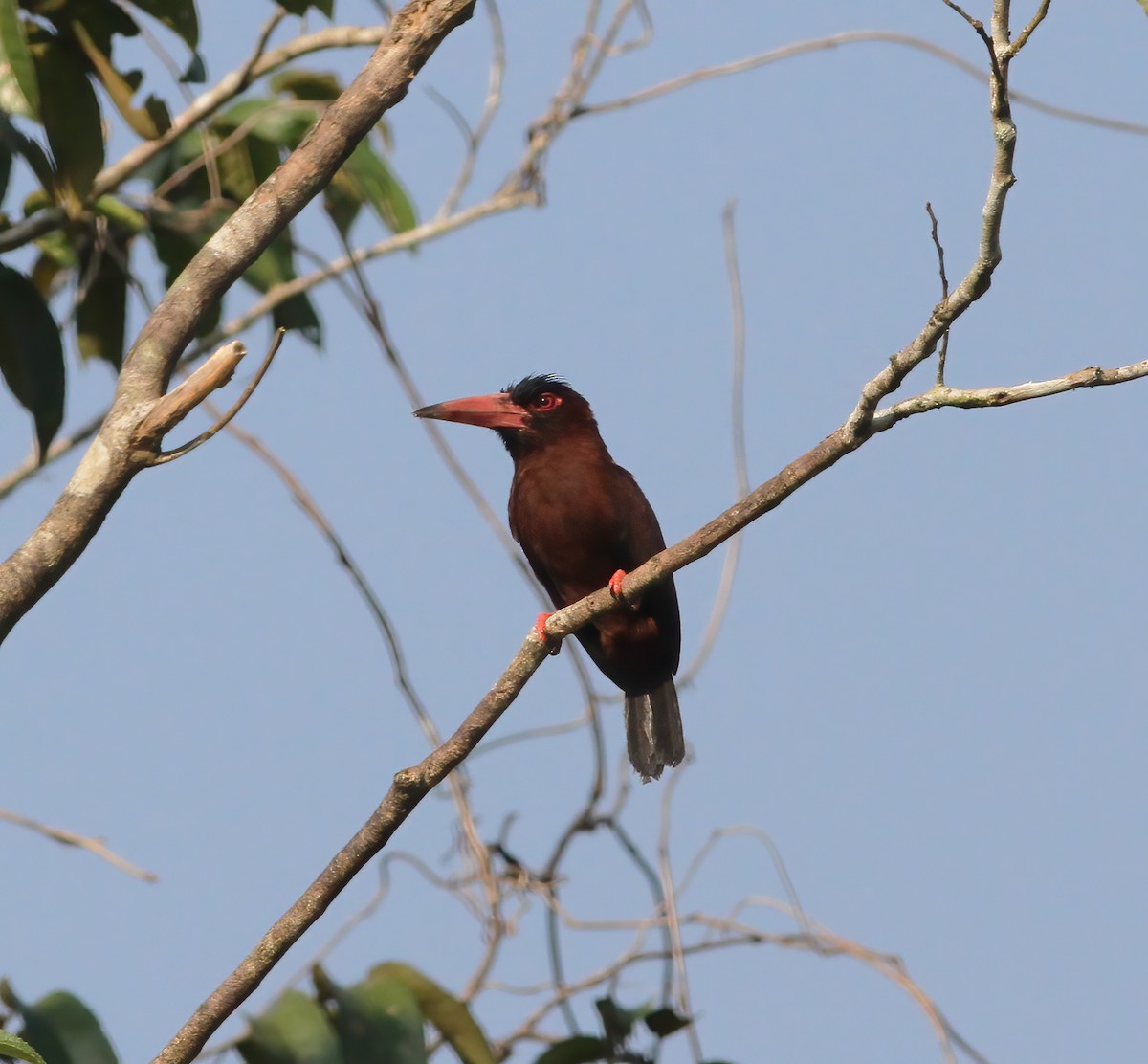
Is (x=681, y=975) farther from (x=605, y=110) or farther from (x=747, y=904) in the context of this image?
(x=605, y=110)

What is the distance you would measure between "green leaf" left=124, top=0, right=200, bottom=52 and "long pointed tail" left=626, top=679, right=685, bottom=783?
8.26 feet

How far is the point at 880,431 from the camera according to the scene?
8.73 ft

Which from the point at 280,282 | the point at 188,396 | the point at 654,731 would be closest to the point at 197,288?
the point at 188,396

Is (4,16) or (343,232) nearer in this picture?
(4,16)

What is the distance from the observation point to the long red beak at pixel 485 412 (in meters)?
4.88

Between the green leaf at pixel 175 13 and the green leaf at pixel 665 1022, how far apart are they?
9.91 feet

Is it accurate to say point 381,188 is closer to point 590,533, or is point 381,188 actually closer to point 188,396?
point 590,533

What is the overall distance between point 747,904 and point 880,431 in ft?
8.59

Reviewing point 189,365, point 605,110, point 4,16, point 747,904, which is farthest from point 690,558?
point 605,110

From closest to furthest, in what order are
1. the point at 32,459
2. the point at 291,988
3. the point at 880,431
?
the point at 880,431 < the point at 291,988 < the point at 32,459

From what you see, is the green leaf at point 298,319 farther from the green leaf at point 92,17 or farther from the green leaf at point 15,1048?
the green leaf at point 15,1048

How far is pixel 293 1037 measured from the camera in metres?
3.57

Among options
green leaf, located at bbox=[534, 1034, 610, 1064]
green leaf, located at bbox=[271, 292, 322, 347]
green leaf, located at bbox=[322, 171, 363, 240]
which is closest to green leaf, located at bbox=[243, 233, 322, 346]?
green leaf, located at bbox=[271, 292, 322, 347]

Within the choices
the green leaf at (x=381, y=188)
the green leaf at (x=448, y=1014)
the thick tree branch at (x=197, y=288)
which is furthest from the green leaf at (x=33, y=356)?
the green leaf at (x=448, y=1014)
